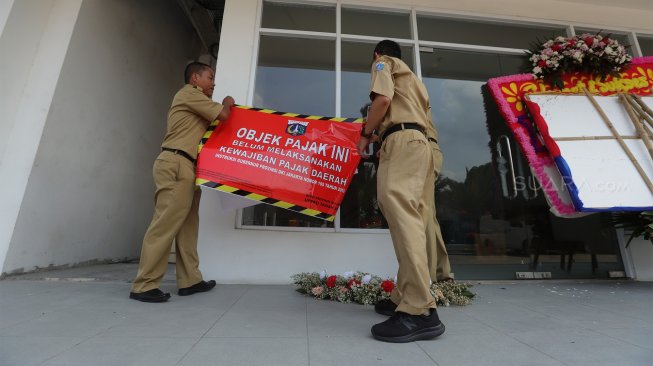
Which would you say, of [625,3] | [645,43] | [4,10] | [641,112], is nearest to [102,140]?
[4,10]

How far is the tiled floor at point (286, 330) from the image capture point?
4.71 ft

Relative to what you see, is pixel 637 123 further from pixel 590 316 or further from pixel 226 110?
pixel 226 110

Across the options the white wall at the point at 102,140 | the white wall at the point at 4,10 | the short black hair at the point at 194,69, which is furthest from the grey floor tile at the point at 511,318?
the white wall at the point at 4,10

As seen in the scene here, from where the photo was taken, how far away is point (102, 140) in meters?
4.46

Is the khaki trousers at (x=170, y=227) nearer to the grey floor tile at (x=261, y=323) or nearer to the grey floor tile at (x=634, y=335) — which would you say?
the grey floor tile at (x=261, y=323)

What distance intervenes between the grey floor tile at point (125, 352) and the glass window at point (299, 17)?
146 inches

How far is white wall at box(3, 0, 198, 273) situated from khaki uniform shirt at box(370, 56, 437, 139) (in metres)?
3.59

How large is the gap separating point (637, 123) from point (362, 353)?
3783 millimetres

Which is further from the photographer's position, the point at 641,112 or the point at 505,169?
the point at 505,169

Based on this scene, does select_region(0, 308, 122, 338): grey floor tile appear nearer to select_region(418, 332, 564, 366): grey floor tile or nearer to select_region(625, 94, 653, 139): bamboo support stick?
select_region(418, 332, 564, 366): grey floor tile

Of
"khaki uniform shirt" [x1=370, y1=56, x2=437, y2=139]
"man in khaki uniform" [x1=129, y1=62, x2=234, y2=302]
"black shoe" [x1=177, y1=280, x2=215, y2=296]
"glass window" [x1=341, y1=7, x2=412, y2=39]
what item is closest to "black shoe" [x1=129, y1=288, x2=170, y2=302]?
"man in khaki uniform" [x1=129, y1=62, x2=234, y2=302]

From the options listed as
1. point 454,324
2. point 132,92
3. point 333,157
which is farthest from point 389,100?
point 132,92

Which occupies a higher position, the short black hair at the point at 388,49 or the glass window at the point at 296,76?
the glass window at the point at 296,76

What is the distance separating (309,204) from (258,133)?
0.84 meters
